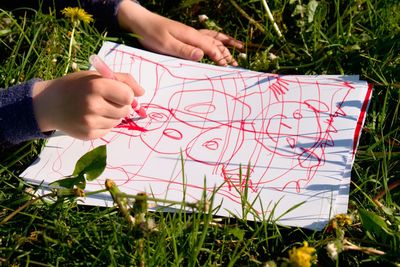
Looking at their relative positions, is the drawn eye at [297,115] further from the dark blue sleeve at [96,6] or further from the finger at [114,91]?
the dark blue sleeve at [96,6]

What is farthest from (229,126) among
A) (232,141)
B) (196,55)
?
(196,55)

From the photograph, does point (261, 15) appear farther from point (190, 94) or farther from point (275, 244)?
point (275, 244)

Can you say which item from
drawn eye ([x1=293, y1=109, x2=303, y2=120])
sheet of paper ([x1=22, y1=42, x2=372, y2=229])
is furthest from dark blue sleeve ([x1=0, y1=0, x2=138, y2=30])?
drawn eye ([x1=293, y1=109, x2=303, y2=120])

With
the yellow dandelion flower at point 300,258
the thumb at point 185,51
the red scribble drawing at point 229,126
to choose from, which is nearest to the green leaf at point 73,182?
the red scribble drawing at point 229,126

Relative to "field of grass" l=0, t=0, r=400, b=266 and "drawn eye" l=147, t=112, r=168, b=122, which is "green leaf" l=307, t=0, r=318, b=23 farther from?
"drawn eye" l=147, t=112, r=168, b=122

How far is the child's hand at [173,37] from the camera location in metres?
1.40

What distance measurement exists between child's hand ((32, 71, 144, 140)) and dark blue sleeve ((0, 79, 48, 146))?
1cm

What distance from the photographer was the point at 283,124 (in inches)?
47.4

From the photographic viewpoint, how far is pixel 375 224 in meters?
0.98

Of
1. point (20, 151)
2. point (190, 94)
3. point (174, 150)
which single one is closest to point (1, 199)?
point (20, 151)

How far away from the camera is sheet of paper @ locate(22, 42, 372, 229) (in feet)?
3.51

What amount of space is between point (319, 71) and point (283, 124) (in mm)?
237

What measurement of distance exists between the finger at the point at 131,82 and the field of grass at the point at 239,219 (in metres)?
0.19

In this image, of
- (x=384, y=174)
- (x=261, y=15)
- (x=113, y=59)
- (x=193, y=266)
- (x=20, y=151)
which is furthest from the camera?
(x=261, y=15)
